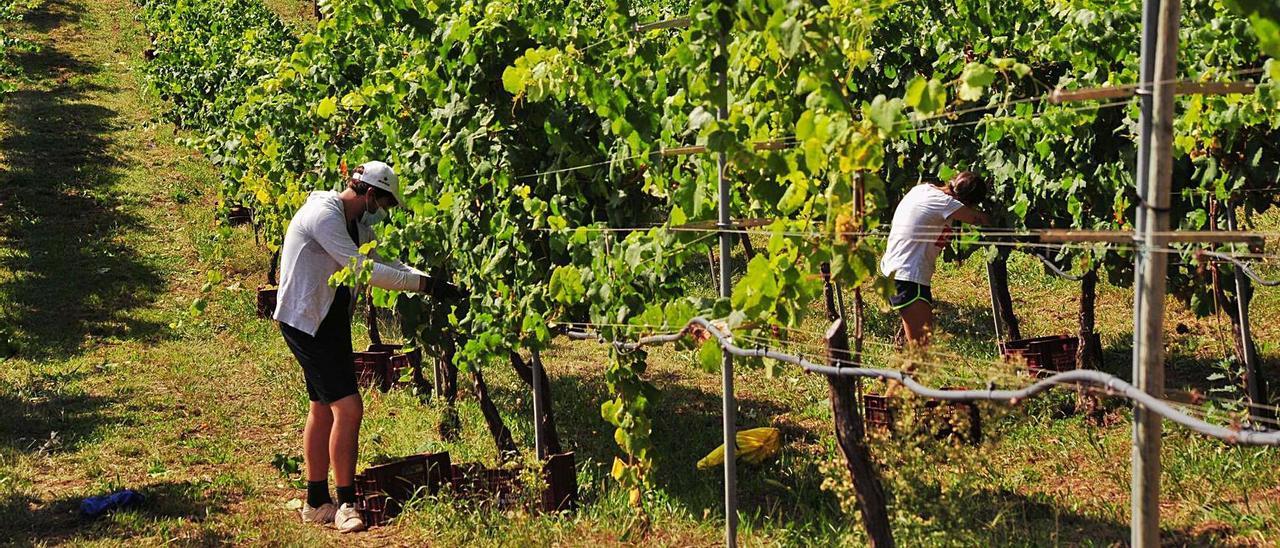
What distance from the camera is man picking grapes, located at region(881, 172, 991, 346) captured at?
17.6 feet

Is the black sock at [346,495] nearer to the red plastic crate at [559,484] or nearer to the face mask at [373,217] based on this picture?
the red plastic crate at [559,484]

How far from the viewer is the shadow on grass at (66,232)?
8.99 m

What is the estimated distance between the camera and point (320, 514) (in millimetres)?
5059

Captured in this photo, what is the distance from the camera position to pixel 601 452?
591 cm

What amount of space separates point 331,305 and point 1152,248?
11.1 feet

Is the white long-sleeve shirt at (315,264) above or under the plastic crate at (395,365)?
above

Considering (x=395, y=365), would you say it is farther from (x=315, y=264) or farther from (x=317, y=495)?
(x=315, y=264)

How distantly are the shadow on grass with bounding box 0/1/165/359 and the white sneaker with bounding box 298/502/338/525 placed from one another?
3.94 metres

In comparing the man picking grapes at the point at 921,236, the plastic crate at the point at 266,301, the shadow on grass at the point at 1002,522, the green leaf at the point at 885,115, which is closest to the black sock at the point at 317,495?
the shadow on grass at the point at 1002,522

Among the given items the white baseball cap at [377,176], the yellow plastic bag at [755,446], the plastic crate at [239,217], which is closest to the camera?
the white baseball cap at [377,176]

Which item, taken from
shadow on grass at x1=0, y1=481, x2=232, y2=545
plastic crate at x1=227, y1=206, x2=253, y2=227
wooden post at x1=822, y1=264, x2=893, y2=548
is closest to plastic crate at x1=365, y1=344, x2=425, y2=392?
shadow on grass at x1=0, y1=481, x2=232, y2=545

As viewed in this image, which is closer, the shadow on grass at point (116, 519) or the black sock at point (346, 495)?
the shadow on grass at point (116, 519)

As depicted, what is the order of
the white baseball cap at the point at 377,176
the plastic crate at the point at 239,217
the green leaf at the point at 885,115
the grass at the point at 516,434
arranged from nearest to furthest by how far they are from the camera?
the green leaf at the point at 885,115 < the grass at the point at 516,434 < the white baseball cap at the point at 377,176 < the plastic crate at the point at 239,217

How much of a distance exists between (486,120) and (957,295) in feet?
17.4
